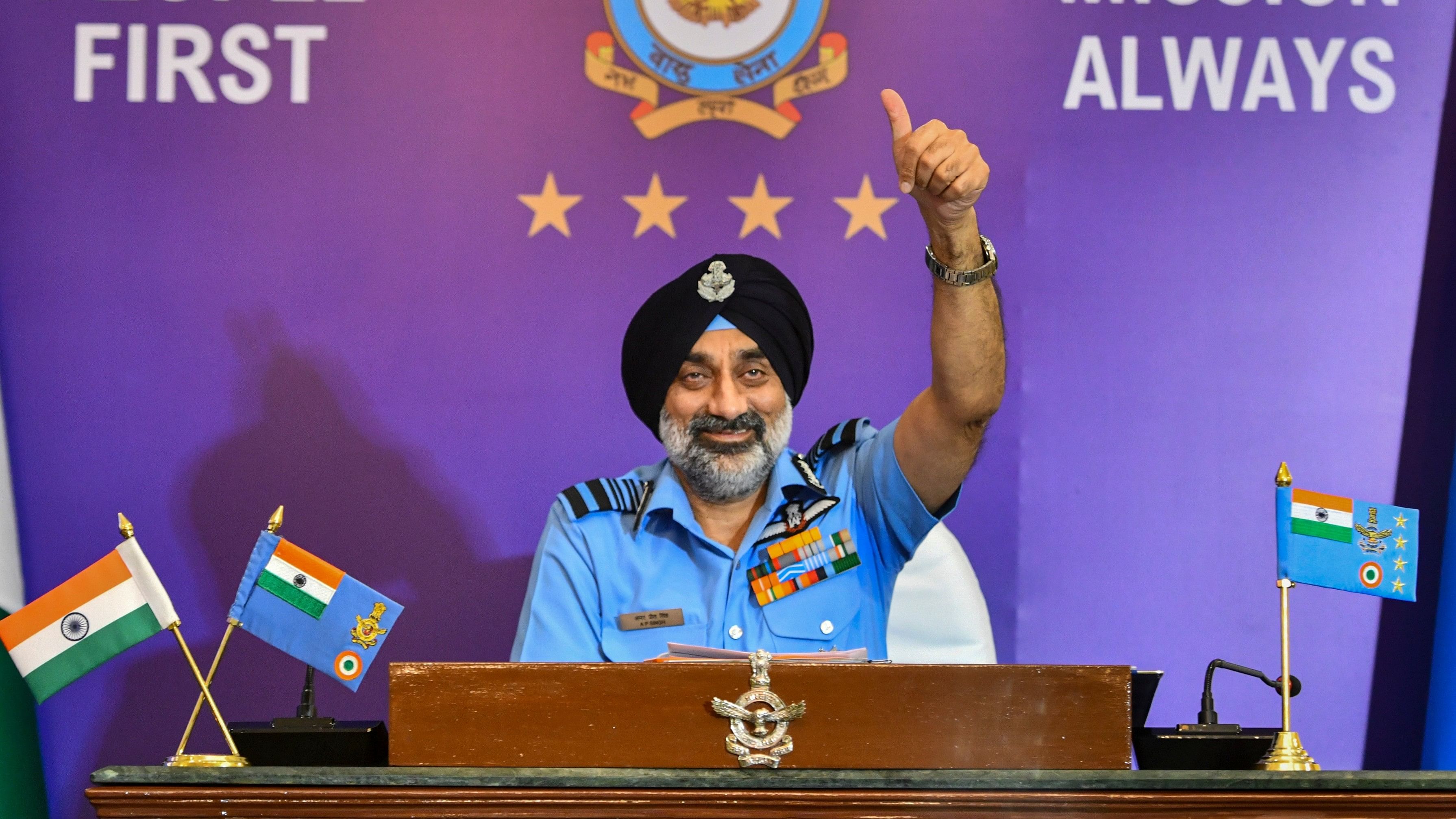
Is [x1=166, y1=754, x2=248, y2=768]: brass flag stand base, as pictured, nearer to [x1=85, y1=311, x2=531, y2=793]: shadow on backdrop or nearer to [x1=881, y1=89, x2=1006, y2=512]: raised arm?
[x1=881, y1=89, x2=1006, y2=512]: raised arm

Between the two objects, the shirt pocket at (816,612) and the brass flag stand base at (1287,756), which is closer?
the brass flag stand base at (1287,756)

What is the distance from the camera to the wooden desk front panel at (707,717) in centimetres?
146

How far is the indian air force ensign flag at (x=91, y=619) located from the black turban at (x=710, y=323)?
39.1 inches

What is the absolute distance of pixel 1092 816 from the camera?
143 cm

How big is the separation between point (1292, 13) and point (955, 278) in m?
1.60

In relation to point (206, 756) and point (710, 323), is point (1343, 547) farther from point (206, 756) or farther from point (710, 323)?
point (206, 756)

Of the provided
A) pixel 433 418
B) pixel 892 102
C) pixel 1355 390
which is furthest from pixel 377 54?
pixel 1355 390

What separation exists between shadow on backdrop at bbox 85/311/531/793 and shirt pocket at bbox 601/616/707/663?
73 cm

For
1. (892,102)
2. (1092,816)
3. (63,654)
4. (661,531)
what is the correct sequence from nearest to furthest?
1. (1092,816)
2. (63,654)
3. (892,102)
4. (661,531)

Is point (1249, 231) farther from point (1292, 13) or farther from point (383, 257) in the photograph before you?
point (383, 257)

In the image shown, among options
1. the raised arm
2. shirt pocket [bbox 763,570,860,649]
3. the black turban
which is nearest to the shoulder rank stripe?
the black turban

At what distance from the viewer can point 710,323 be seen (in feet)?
8.08

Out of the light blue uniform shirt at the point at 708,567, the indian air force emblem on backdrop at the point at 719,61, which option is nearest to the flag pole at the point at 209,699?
the light blue uniform shirt at the point at 708,567

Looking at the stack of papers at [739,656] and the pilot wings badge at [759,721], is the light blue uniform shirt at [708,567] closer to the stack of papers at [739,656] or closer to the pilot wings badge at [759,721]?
the stack of papers at [739,656]
